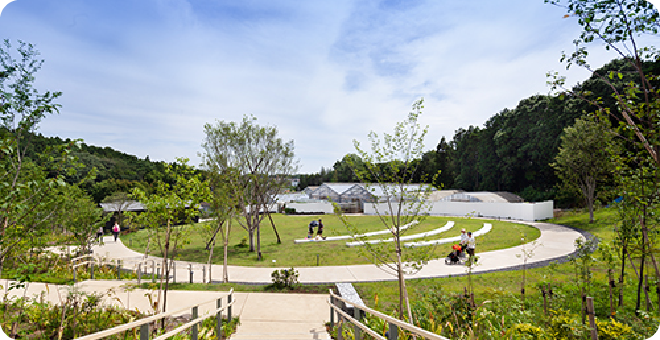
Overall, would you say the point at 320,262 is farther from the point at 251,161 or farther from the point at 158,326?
the point at 158,326

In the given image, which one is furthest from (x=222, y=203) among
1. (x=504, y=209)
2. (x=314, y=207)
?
(x=314, y=207)

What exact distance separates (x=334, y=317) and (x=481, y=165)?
58.1 meters

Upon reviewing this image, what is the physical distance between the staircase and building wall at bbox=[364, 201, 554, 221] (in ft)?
64.6

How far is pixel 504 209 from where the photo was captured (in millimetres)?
30906

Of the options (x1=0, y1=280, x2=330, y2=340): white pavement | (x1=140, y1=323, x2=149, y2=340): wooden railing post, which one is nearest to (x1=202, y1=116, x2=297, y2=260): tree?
(x1=0, y1=280, x2=330, y2=340): white pavement

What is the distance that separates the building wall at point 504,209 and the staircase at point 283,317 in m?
19.7

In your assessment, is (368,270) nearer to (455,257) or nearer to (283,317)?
(455,257)

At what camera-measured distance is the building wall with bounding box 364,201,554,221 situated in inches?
1123

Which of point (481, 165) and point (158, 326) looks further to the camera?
point (481, 165)

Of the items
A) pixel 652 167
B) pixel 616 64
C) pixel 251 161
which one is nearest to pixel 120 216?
pixel 251 161

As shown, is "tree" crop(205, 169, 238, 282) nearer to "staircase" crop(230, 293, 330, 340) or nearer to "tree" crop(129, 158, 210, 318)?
"staircase" crop(230, 293, 330, 340)

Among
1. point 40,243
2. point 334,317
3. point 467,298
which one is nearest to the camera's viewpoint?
point 40,243

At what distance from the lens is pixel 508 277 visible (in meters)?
10.5

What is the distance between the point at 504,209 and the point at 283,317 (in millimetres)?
30122
